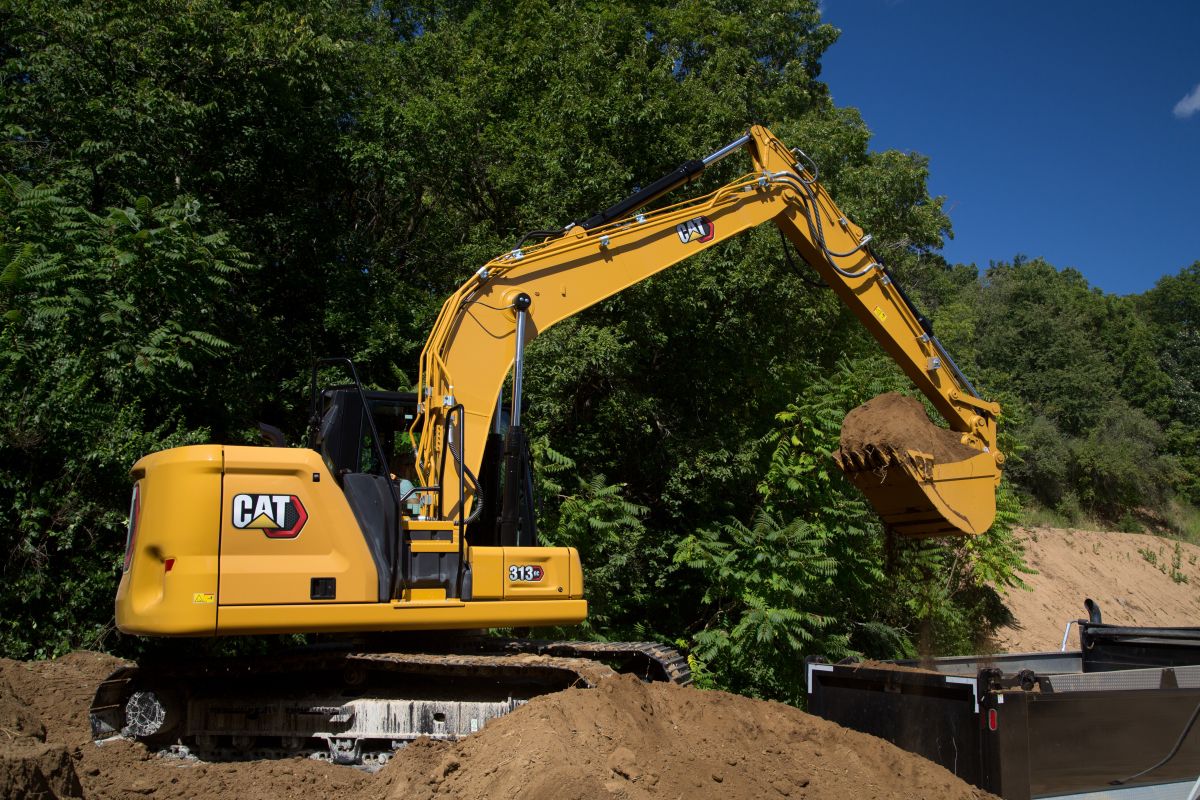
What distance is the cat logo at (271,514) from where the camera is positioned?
6613mm

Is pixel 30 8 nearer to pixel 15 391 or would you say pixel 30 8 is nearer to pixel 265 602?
pixel 15 391

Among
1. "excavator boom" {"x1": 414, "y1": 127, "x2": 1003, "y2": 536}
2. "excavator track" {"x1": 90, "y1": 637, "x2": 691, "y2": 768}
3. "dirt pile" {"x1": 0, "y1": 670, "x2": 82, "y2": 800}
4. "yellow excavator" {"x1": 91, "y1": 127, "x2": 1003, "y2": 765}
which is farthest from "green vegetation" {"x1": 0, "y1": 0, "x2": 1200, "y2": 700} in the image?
"dirt pile" {"x1": 0, "y1": 670, "x2": 82, "y2": 800}

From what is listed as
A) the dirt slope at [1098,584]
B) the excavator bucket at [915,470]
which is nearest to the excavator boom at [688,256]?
the excavator bucket at [915,470]

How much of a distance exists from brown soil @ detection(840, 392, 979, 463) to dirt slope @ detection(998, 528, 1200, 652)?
10.5m

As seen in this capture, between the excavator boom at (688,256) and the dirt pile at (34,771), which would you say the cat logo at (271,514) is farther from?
the dirt pile at (34,771)

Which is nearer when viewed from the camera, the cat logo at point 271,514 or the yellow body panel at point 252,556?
the yellow body panel at point 252,556

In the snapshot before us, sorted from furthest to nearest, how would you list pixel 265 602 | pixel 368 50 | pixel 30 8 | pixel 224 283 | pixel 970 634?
pixel 368 50 < pixel 970 634 < pixel 30 8 < pixel 224 283 < pixel 265 602

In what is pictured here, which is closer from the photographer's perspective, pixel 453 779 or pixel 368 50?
pixel 453 779

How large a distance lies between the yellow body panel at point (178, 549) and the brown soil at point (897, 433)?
5373 millimetres

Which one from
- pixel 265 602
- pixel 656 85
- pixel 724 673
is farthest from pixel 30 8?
pixel 724 673

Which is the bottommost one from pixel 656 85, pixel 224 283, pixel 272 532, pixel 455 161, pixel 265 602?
pixel 265 602

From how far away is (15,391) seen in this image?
927cm

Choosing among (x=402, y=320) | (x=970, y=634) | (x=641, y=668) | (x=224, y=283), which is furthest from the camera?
(x=970, y=634)

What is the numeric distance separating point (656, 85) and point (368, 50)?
5.46 metres
